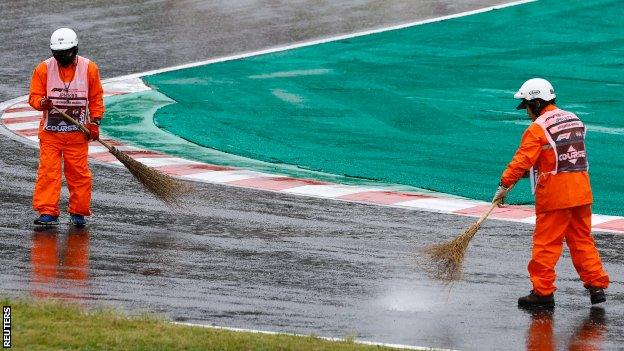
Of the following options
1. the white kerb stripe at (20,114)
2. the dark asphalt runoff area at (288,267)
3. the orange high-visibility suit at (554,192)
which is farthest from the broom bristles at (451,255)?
the white kerb stripe at (20,114)

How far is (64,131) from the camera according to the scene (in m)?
13.3

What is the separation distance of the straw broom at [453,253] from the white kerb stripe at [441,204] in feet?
11.4

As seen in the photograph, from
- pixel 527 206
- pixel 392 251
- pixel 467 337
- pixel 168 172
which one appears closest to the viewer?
pixel 467 337

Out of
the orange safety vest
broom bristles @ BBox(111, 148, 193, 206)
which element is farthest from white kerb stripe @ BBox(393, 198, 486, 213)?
the orange safety vest

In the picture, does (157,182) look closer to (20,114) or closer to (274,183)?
(274,183)

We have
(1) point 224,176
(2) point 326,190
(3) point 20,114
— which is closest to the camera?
(2) point 326,190

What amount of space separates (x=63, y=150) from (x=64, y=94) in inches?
20.1

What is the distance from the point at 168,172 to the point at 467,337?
22.8 feet

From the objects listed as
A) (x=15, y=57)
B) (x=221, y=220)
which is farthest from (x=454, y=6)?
(x=221, y=220)

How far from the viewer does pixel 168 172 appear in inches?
637

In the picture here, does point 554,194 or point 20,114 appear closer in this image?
point 554,194

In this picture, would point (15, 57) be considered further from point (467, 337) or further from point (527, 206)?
point (467, 337)

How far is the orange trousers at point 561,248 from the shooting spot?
10820mm

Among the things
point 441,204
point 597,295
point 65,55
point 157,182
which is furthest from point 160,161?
point 597,295
